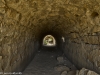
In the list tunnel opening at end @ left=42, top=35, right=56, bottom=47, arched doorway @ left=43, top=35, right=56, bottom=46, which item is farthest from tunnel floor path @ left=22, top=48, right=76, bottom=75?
arched doorway @ left=43, top=35, right=56, bottom=46

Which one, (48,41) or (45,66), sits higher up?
(48,41)

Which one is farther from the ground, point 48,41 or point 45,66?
point 48,41

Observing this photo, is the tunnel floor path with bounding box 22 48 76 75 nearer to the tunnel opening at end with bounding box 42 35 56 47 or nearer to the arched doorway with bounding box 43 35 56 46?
the tunnel opening at end with bounding box 42 35 56 47

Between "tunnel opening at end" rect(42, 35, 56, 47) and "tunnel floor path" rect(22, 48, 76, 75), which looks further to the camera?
"tunnel opening at end" rect(42, 35, 56, 47)

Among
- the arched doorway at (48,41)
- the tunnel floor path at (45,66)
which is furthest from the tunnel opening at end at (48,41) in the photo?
the tunnel floor path at (45,66)

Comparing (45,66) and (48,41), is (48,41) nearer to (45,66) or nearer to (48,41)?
(48,41)

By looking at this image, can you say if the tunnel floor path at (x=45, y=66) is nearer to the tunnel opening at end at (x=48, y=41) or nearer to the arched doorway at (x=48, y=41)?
the tunnel opening at end at (x=48, y=41)

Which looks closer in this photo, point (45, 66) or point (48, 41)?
point (45, 66)

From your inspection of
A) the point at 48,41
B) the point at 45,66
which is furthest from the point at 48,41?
the point at 45,66

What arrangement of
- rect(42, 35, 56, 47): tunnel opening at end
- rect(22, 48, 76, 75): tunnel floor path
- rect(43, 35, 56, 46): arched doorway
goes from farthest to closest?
rect(43, 35, 56, 46): arched doorway < rect(42, 35, 56, 47): tunnel opening at end < rect(22, 48, 76, 75): tunnel floor path

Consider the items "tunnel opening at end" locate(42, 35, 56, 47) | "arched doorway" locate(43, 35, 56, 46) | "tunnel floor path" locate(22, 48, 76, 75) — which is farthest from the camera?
"arched doorway" locate(43, 35, 56, 46)

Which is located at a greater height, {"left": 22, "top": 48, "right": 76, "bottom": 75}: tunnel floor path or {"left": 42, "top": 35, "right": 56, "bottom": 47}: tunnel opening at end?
{"left": 42, "top": 35, "right": 56, "bottom": 47}: tunnel opening at end

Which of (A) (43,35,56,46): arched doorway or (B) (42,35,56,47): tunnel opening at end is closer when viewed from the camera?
(B) (42,35,56,47): tunnel opening at end

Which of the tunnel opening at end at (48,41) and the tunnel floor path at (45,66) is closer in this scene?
the tunnel floor path at (45,66)
